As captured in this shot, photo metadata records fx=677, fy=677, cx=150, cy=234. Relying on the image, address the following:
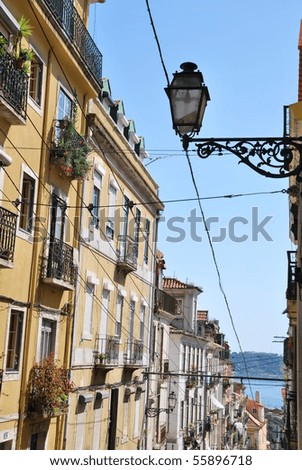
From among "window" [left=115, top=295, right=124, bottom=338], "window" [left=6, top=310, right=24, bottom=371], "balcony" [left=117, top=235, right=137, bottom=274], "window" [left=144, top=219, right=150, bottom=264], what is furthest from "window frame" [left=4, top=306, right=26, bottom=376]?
"window" [left=144, top=219, right=150, bottom=264]

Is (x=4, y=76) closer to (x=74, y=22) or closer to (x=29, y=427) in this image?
(x=74, y=22)

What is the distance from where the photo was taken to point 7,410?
1272 cm

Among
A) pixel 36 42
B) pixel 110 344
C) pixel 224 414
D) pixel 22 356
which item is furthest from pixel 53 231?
pixel 224 414

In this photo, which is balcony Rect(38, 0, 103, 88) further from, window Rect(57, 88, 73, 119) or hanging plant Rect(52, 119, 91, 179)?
hanging plant Rect(52, 119, 91, 179)

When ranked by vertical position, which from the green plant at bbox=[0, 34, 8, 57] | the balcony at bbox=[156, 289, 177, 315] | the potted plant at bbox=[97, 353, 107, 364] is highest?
the green plant at bbox=[0, 34, 8, 57]

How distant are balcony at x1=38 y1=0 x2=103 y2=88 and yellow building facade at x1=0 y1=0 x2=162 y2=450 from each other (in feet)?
0.14

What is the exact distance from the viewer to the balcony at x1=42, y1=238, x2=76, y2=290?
14.4 m

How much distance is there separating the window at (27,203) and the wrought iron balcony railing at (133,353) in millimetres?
9041

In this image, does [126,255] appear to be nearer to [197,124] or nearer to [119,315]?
[119,315]

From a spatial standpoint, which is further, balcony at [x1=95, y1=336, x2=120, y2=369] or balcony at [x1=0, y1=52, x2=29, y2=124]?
balcony at [x1=95, y1=336, x2=120, y2=369]

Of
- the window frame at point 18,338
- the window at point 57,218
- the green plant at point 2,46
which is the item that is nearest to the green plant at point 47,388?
the window frame at point 18,338

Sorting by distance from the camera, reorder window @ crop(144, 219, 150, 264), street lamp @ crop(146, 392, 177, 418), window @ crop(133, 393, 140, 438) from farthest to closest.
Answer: street lamp @ crop(146, 392, 177, 418)
window @ crop(144, 219, 150, 264)
window @ crop(133, 393, 140, 438)

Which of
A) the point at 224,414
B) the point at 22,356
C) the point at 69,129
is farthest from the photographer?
the point at 224,414

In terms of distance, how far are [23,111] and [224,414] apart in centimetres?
5055
